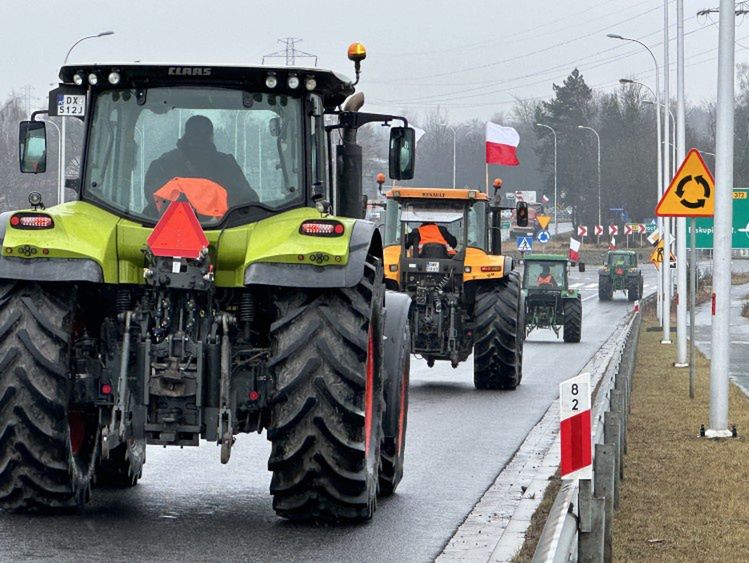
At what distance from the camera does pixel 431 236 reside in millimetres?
25734

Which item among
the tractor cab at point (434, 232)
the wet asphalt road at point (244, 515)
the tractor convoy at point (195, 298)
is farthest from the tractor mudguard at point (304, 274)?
the tractor cab at point (434, 232)

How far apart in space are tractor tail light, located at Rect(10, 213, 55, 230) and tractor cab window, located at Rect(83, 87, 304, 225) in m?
0.87

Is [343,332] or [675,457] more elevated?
[343,332]

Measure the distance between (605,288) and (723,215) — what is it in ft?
196

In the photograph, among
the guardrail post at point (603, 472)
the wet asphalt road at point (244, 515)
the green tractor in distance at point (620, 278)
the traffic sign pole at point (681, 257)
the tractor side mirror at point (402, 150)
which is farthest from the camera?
the green tractor in distance at point (620, 278)

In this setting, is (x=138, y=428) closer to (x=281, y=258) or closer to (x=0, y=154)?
(x=281, y=258)

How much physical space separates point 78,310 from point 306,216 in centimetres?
150

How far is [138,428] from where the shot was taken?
947cm

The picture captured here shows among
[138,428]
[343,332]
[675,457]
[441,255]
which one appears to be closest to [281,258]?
[343,332]

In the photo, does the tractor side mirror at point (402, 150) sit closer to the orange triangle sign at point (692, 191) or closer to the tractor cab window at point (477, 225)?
the orange triangle sign at point (692, 191)

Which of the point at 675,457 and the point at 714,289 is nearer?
the point at 675,457

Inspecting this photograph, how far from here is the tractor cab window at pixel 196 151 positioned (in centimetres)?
1036

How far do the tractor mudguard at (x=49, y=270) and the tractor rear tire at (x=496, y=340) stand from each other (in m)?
14.7

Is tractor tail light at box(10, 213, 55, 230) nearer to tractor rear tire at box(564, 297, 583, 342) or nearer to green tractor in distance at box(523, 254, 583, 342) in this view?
green tractor in distance at box(523, 254, 583, 342)
